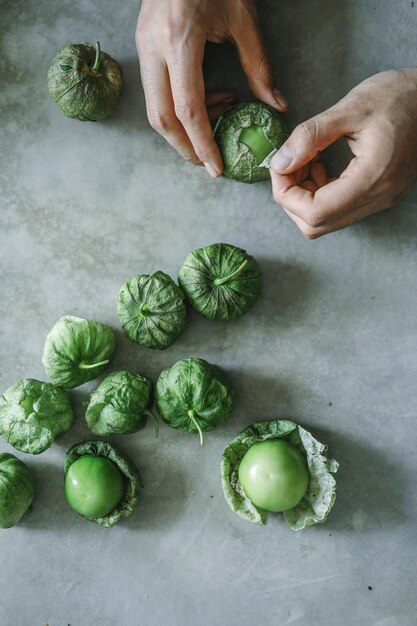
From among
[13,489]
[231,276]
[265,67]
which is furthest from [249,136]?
[13,489]

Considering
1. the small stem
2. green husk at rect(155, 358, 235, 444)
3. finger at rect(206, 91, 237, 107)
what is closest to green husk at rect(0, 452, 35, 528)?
the small stem

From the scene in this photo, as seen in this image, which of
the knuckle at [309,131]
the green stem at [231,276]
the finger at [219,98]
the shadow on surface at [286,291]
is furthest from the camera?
the shadow on surface at [286,291]

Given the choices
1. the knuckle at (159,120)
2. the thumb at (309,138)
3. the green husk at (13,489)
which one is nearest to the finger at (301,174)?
the thumb at (309,138)

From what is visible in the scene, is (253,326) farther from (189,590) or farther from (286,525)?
(189,590)

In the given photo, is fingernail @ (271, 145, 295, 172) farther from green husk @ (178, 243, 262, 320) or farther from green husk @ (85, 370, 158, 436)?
green husk @ (85, 370, 158, 436)

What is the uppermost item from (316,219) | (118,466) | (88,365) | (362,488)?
(316,219)

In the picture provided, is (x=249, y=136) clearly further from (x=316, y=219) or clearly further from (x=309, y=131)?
(x=316, y=219)

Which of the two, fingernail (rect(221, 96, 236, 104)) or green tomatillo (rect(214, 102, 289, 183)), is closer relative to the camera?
green tomatillo (rect(214, 102, 289, 183))

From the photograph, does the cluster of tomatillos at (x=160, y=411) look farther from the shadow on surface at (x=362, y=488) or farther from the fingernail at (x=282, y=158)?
the fingernail at (x=282, y=158)
